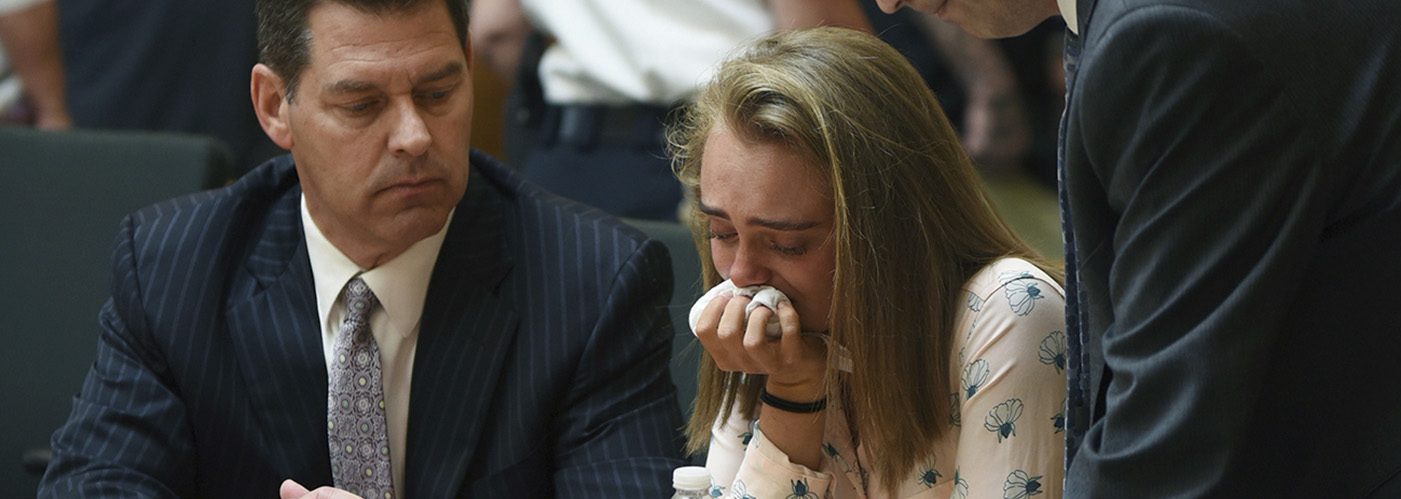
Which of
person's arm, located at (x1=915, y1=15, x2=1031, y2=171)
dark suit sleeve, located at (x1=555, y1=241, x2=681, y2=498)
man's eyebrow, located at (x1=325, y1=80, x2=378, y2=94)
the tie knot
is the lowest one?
person's arm, located at (x1=915, y1=15, x2=1031, y2=171)

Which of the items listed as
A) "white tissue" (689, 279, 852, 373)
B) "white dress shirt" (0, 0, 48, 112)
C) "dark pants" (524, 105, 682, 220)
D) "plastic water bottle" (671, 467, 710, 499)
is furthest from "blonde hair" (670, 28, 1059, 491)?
"white dress shirt" (0, 0, 48, 112)

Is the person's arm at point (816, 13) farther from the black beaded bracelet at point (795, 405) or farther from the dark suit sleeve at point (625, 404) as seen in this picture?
the black beaded bracelet at point (795, 405)

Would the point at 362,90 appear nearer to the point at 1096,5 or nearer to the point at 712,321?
the point at 712,321

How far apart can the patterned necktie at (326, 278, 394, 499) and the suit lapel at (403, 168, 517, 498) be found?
0.11 ft

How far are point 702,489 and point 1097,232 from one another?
0.58 m

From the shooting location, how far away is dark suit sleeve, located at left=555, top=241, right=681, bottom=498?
201 centimetres

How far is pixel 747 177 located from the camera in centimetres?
171

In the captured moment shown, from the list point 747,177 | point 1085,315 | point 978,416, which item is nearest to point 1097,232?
point 1085,315

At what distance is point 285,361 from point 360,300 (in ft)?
0.38

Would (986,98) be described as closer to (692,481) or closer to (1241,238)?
(692,481)

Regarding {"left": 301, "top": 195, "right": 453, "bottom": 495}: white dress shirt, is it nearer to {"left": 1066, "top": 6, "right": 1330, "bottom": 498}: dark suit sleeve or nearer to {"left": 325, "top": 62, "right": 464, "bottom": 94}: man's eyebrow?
{"left": 325, "top": 62, "right": 464, "bottom": 94}: man's eyebrow

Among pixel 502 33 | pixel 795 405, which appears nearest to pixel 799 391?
pixel 795 405

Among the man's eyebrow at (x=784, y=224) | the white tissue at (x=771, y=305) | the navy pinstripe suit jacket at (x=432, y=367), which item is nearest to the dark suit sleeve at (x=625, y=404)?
the navy pinstripe suit jacket at (x=432, y=367)

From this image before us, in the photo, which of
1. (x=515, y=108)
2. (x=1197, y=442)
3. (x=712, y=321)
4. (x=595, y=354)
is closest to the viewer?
(x=1197, y=442)
